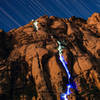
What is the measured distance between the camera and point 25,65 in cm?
2691

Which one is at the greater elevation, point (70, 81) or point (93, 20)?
point (93, 20)

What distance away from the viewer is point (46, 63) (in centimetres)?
2677

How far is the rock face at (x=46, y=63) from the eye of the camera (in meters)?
22.7

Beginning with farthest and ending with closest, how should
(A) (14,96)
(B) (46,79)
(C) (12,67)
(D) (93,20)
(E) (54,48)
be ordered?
(D) (93,20), (E) (54,48), (C) (12,67), (B) (46,79), (A) (14,96)

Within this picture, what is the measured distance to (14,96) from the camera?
2197 cm

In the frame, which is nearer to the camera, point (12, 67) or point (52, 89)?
point (52, 89)

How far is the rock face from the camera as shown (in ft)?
74.5

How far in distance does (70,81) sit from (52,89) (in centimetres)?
451

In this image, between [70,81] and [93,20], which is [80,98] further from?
[93,20]

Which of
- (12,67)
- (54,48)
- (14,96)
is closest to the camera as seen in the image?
(14,96)

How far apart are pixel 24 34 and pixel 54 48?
35.2ft

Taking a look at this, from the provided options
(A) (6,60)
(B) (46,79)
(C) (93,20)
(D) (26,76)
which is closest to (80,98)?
(B) (46,79)

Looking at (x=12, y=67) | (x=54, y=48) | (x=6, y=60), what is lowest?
(x=12, y=67)

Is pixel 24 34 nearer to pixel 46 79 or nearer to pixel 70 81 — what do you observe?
pixel 46 79
